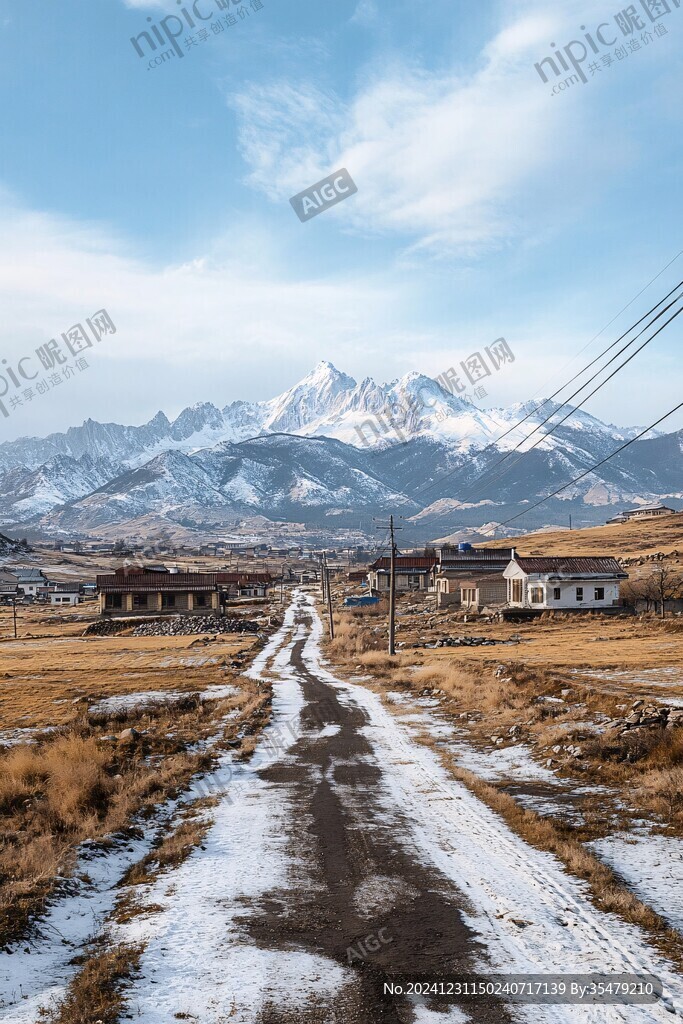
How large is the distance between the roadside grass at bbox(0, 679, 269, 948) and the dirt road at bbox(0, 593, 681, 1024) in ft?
4.99

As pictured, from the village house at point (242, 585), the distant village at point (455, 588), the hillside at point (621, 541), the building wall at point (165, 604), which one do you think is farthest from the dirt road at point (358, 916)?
the village house at point (242, 585)

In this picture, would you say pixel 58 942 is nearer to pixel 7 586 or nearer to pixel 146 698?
pixel 146 698

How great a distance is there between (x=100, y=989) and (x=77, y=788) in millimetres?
7665

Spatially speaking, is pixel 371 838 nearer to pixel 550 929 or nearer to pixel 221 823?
pixel 221 823

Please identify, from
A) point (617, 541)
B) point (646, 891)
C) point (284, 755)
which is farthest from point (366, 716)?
point (617, 541)

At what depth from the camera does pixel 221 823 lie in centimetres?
1390

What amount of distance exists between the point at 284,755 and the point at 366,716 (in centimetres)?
665

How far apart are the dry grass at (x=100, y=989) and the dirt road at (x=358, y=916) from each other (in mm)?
188

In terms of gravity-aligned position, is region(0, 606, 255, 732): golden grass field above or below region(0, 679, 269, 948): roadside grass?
below

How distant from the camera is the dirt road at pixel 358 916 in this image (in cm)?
741

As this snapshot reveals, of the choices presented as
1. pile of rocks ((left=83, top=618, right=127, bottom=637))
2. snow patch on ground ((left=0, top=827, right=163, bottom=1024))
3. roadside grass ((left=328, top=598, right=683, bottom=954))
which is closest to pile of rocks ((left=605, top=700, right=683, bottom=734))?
roadside grass ((left=328, top=598, right=683, bottom=954))

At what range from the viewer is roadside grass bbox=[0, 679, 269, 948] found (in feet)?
34.4

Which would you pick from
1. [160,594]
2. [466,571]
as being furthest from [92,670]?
[466,571]

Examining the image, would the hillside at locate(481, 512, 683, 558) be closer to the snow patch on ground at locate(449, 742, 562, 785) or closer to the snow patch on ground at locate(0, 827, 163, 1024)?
the snow patch on ground at locate(449, 742, 562, 785)
